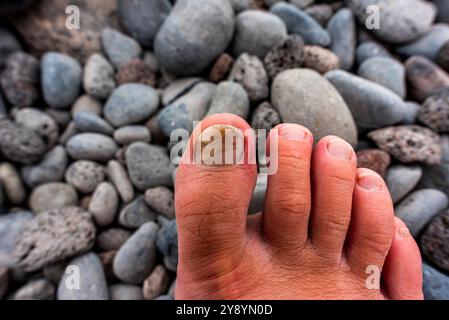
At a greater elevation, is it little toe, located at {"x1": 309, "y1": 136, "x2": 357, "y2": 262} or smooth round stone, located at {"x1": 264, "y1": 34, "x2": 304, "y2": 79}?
smooth round stone, located at {"x1": 264, "y1": 34, "x2": 304, "y2": 79}

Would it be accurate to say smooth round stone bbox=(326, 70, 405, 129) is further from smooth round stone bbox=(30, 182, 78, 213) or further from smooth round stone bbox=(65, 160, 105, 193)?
smooth round stone bbox=(30, 182, 78, 213)

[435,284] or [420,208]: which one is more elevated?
[420,208]

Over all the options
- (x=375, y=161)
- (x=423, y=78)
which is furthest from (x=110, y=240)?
(x=423, y=78)

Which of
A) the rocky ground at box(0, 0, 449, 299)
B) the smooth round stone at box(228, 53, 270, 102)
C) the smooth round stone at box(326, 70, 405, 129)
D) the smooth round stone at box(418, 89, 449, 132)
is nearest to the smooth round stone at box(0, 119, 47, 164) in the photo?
the rocky ground at box(0, 0, 449, 299)

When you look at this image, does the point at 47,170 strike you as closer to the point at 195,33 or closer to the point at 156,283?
the point at 156,283

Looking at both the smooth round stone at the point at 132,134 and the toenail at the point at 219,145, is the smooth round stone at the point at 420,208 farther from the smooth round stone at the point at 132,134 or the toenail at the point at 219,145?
the smooth round stone at the point at 132,134

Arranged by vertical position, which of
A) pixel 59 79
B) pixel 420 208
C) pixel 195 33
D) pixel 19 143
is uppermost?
pixel 195 33
